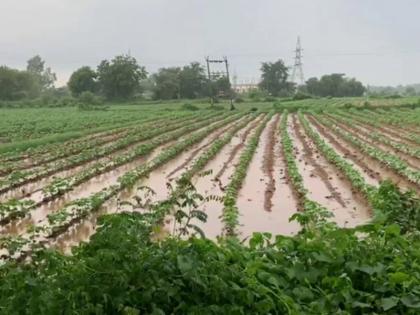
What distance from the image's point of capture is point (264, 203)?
442 inches

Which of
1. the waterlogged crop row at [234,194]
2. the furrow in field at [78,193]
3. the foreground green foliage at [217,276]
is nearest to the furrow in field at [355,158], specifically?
the waterlogged crop row at [234,194]

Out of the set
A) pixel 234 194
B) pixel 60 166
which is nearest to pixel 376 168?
pixel 234 194

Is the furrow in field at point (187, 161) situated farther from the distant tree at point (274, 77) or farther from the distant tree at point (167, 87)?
the distant tree at point (274, 77)

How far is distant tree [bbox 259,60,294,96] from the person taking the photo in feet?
281

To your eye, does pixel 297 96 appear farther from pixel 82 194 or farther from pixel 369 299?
pixel 369 299

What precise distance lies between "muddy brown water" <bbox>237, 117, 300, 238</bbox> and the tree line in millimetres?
50104

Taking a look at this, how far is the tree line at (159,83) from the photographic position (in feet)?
238

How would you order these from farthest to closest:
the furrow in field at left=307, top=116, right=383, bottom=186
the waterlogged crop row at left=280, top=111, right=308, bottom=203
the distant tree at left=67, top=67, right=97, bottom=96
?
the distant tree at left=67, top=67, right=97, bottom=96 → the furrow in field at left=307, top=116, right=383, bottom=186 → the waterlogged crop row at left=280, top=111, right=308, bottom=203

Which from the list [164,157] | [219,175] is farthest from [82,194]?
[164,157]

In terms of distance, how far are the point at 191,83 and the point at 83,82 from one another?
14963mm

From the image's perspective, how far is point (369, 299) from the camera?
4152 millimetres

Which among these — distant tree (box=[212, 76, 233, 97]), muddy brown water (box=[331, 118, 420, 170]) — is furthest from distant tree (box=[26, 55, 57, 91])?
muddy brown water (box=[331, 118, 420, 170])

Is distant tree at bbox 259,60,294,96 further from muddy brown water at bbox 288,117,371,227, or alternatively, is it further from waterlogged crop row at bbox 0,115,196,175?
muddy brown water at bbox 288,117,371,227

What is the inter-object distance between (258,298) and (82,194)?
930 centimetres
